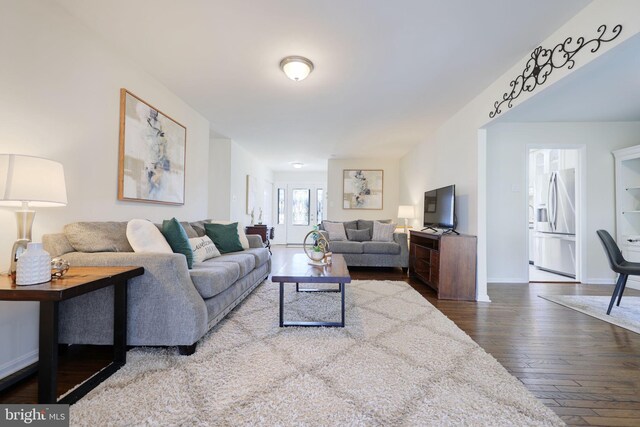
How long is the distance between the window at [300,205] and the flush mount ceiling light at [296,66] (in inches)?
249

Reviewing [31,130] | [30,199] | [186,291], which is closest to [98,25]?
[31,130]

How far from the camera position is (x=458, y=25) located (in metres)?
2.00

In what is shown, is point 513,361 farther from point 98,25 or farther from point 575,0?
point 98,25

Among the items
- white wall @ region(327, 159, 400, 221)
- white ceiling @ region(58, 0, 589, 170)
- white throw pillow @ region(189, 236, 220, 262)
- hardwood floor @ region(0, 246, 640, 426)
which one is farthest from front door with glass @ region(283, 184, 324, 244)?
hardwood floor @ region(0, 246, 640, 426)

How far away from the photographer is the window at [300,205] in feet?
29.0

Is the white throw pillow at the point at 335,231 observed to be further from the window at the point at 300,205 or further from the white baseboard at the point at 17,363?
the white baseboard at the point at 17,363

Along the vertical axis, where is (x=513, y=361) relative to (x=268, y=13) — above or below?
below

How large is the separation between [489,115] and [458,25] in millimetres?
1315

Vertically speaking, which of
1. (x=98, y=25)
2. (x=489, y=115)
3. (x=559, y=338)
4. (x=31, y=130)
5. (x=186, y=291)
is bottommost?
(x=559, y=338)

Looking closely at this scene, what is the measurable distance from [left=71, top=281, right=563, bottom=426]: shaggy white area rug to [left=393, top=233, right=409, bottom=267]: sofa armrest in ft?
8.15

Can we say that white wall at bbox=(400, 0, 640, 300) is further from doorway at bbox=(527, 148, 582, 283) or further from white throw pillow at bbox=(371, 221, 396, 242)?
doorway at bbox=(527, 148, 582, 283)

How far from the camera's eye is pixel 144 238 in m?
2.09

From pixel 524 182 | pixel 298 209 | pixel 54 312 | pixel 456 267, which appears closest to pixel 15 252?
pixel 54 312

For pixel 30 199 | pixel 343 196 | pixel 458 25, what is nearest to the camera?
pixel 30 199
